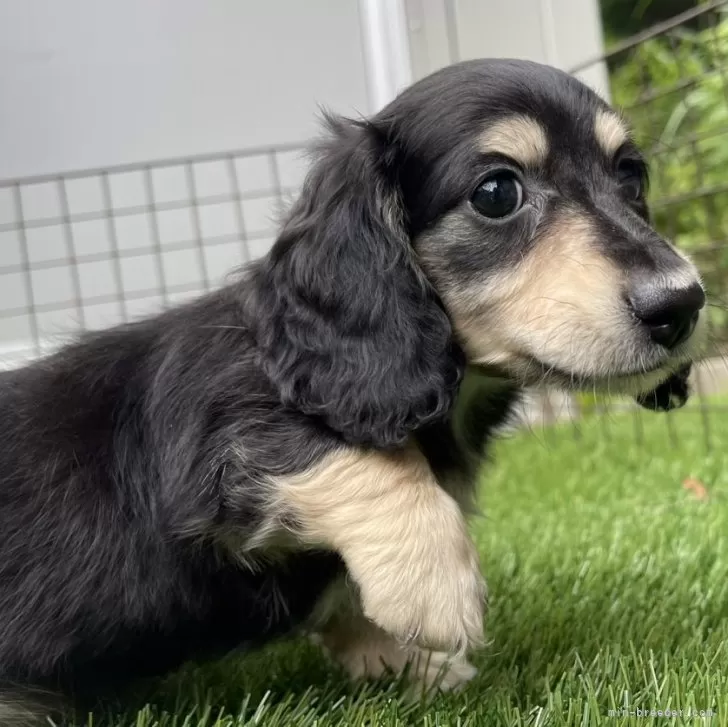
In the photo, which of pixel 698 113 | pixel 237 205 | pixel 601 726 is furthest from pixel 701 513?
pixel 698 113

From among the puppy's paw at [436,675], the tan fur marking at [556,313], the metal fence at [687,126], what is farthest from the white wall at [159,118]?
the puppy's paw at [436,675]

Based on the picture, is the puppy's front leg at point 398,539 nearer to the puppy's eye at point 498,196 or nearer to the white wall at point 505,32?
the puppy's eye at point 498,196

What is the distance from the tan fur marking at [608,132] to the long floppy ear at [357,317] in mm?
402

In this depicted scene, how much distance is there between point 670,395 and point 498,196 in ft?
1.84

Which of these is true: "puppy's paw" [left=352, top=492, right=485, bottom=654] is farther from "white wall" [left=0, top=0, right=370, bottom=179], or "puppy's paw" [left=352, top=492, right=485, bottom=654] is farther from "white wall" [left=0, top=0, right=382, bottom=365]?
"white wall" [left=0, top=0, right=370, bottom=179]

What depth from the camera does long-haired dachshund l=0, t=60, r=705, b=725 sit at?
130 cm

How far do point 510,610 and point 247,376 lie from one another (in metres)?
0.91

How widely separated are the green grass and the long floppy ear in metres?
0.49

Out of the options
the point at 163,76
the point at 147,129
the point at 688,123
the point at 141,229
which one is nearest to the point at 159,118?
the point at 147,129

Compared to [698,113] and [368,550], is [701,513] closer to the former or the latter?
[368,550]

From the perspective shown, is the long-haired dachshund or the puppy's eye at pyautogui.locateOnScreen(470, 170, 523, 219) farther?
the puppy's eye at pyautogui.locateOnScreen(470, 170, 523, 219)

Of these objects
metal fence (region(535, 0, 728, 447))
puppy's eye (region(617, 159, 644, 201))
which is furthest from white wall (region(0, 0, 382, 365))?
puppy's eye (region(617, 159, 644, 201))

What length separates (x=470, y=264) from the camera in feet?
4.84

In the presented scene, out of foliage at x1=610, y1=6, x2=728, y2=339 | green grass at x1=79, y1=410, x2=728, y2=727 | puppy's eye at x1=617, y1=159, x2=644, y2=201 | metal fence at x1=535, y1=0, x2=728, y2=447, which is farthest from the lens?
foliage at x1=610, y1=6, x2=728, y2=339
